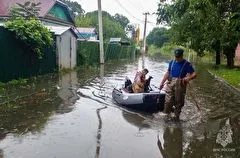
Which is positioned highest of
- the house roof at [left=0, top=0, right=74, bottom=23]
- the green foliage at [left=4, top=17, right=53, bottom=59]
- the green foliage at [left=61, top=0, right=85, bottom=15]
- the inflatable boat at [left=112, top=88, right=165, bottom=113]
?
the green foliage at [left=61, top=0, right=85, bottom=15]

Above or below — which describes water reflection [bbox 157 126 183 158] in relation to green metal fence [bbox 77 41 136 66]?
below

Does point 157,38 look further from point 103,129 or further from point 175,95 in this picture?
point 103,129

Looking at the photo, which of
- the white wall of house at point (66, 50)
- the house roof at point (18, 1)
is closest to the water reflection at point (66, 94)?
the white wall of house at point (66, 50)

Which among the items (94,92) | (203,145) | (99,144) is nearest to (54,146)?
(99,144)

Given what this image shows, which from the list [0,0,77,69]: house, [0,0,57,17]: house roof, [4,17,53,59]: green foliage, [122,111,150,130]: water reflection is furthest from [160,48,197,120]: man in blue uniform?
[0,0,57,17]: house roof

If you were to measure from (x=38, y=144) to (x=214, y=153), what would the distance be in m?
3.40

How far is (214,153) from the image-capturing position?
314 inches

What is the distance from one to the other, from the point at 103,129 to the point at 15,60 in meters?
9.27

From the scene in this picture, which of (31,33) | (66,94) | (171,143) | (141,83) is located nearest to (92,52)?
(31,33)

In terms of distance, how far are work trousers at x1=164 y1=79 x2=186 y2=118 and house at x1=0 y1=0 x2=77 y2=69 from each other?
42.3 ft

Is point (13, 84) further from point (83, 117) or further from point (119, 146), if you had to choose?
point (119, 146)

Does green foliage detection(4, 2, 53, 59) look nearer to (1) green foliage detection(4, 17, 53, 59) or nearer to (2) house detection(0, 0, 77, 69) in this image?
(1) green foliage detection(4, 17, 53, 59)

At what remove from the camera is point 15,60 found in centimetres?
1786

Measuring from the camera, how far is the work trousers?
36.7 feet
